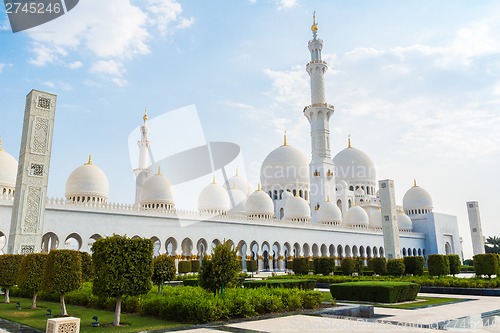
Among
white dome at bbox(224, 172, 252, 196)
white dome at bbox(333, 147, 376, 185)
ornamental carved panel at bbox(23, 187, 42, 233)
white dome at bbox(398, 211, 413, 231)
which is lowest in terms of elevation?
ornamental carved panel at bbox(23, 187, 42, 233)

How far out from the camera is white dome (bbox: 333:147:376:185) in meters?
50.9

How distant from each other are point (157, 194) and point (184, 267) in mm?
6226

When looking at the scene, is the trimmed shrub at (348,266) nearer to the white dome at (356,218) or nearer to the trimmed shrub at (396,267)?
the trimmed shrub at (396,267)

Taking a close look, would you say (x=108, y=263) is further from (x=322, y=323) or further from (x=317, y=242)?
(x=317, y=242)

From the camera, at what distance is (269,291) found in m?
10.4

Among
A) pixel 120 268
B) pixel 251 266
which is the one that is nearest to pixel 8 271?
pixel 120 268

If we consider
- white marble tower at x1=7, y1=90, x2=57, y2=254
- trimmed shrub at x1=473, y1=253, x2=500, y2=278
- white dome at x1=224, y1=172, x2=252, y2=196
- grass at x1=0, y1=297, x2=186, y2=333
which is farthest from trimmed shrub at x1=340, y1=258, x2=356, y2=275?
white dome at x1=224, y1=172, x2=252, y2=196

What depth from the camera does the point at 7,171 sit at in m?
23.8

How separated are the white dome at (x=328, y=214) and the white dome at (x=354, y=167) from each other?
33.8ft

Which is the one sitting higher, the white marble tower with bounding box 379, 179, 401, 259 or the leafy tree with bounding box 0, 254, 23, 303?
the white marble tower with bounding box 379, 179, 401, 259

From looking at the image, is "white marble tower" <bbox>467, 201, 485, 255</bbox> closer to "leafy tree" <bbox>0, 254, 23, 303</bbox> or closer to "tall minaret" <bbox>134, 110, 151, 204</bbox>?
"tall minaret" <bbox>134, 110, 151, 204</bbox>

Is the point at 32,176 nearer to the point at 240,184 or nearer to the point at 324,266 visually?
the point at 324,266

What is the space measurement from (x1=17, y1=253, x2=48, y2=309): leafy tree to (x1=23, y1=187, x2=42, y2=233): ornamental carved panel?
5.96 metres

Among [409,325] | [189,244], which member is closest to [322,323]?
[409,325]
